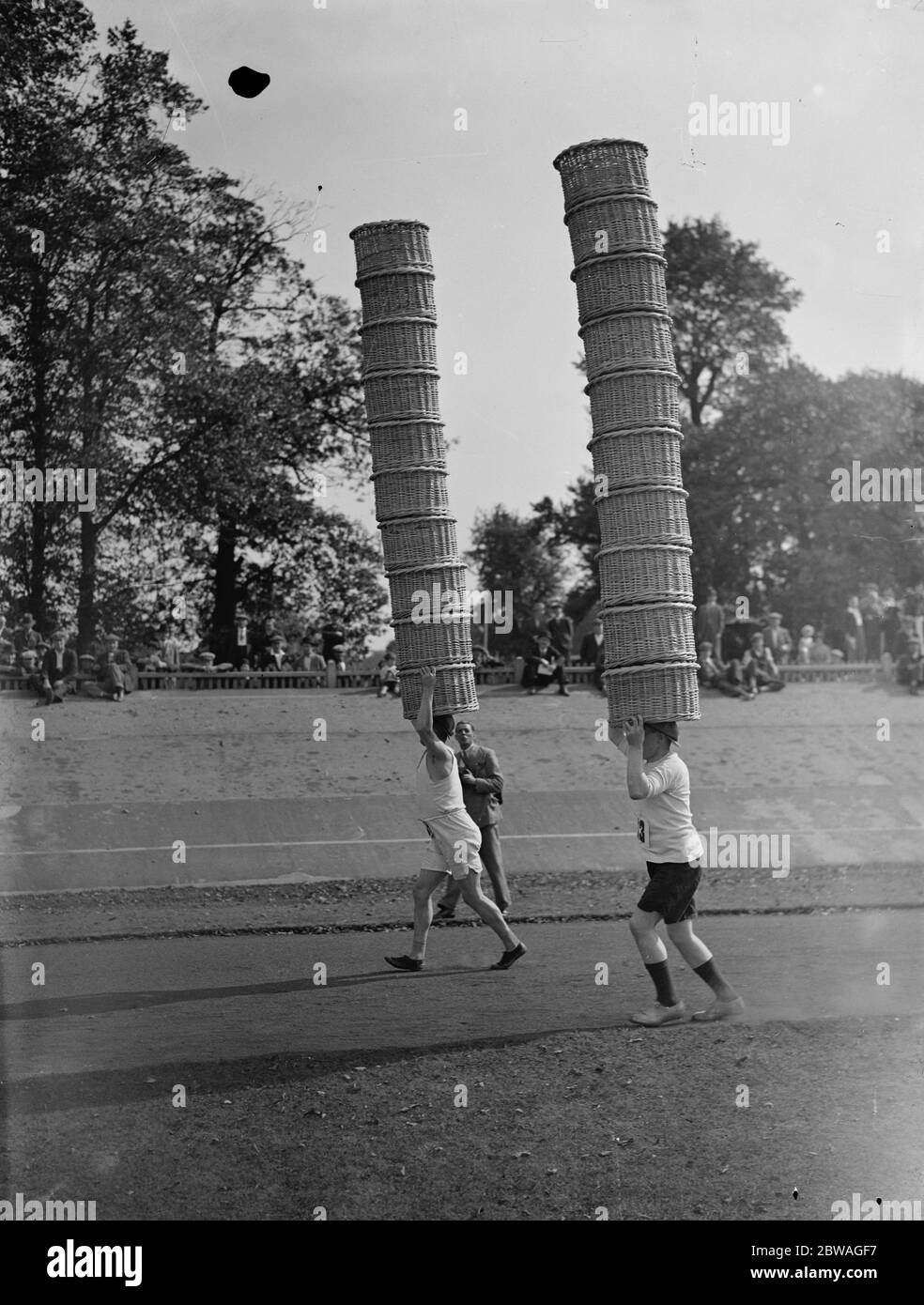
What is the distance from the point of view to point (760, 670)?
23984mm

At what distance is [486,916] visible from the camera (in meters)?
10.8

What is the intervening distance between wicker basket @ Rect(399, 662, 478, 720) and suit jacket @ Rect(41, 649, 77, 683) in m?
10.7

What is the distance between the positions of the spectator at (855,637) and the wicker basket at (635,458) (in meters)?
18.2

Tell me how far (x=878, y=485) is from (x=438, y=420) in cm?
364

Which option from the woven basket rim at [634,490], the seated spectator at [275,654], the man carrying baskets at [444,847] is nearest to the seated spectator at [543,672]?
the seated spectator at [275,654]

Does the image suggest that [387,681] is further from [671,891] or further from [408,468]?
[671,891]

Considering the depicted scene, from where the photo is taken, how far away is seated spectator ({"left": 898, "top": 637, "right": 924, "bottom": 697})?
24109mm

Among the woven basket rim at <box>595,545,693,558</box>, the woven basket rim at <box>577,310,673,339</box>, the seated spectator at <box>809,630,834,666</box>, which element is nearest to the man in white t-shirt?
the woven basket rim at <box>595,545,693,558</box>

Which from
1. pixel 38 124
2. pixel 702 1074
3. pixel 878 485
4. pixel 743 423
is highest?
pixel 38 124

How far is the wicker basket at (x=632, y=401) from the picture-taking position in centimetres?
929

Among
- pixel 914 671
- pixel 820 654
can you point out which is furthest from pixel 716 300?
pixel 820 654

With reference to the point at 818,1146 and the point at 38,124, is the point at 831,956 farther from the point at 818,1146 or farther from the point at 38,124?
the point at 38,124

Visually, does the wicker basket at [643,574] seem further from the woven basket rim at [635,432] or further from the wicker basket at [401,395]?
the wicker basket at [401,395]
